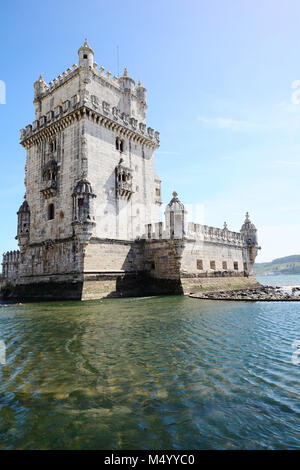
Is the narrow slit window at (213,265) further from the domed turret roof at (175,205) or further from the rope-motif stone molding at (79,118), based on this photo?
the rope-motif stone molding at (79,118)

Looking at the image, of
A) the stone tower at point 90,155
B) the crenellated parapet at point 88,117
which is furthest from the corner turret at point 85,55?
the crenellated parapet at point 88,117

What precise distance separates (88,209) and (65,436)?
61.1ft

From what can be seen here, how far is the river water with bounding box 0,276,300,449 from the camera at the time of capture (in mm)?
3656

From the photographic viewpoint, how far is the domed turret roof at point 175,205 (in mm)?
23797

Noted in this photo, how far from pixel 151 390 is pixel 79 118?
22212mm

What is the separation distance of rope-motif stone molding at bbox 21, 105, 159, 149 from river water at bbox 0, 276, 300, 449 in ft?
61.2

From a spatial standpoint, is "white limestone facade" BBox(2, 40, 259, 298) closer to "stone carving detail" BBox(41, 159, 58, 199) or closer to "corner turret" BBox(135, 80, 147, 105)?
"stone carving detail" BBox(41, 159, 58, 199)

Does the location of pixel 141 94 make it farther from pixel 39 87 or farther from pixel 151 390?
pixel 151 390

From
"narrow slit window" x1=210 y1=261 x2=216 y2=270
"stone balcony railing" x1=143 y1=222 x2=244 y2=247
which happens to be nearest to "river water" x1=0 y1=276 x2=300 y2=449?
"stone balcony railing" x1=143 y1=222 x2=244 y2=247

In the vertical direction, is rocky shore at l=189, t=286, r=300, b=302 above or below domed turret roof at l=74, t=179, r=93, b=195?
below

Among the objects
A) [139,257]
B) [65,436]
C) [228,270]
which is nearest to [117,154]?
[139,257]

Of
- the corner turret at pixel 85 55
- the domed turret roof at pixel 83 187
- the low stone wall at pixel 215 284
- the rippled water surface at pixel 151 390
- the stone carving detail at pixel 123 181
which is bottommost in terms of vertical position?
the rippled water surface at pixel 151 390

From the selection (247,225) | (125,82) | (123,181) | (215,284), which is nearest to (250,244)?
(247,225)

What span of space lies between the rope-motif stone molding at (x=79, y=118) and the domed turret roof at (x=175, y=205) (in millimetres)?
7359
